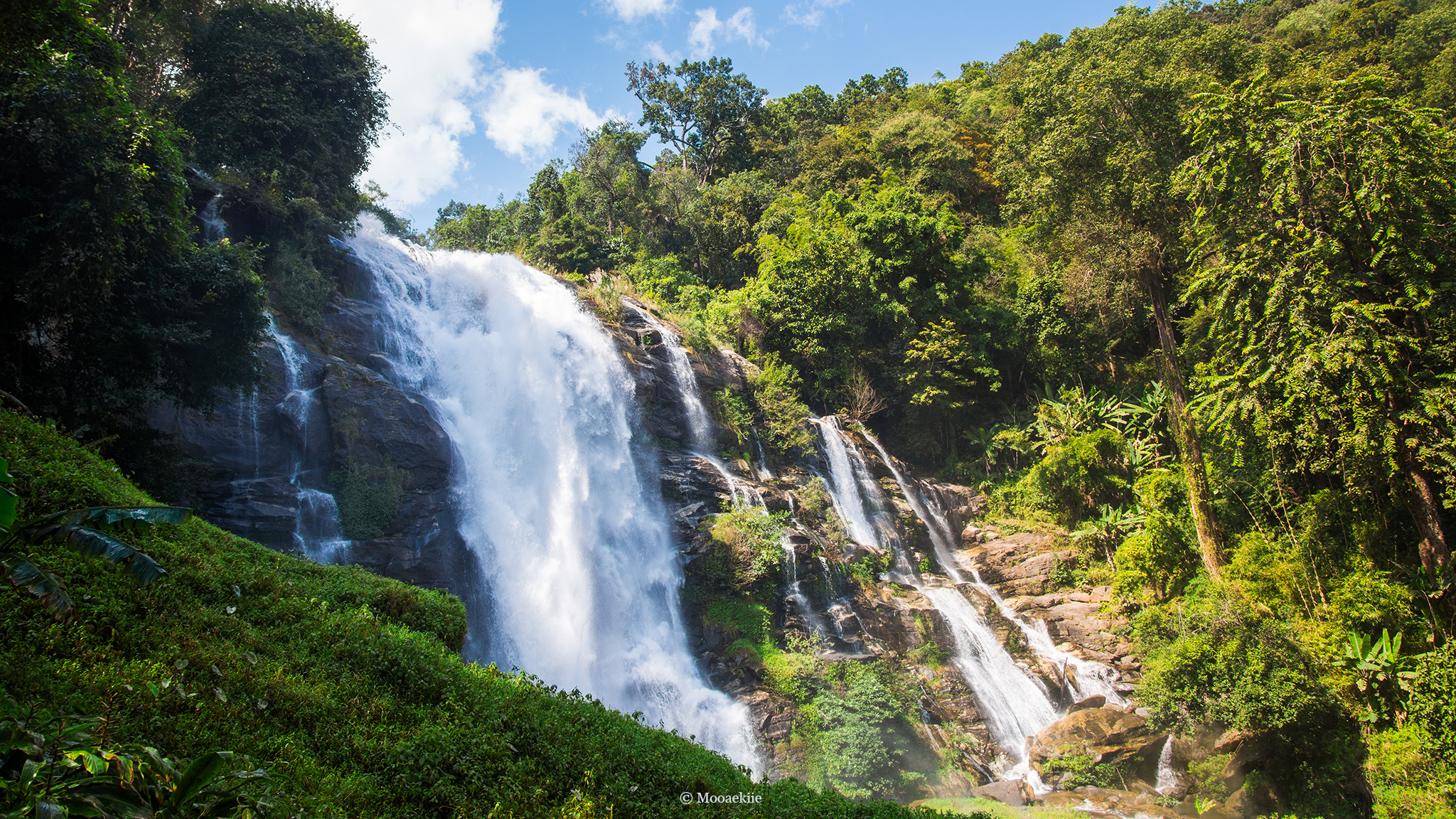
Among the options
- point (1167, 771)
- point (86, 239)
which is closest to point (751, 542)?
point (1167, 771)

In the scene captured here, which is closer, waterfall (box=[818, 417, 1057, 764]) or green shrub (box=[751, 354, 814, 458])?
waterfall (box=[818, 417, 1057, 764])

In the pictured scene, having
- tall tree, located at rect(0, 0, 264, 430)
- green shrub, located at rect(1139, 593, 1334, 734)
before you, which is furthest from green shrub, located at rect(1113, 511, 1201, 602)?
tall tree, located at rect(0, 0, 264, 430)

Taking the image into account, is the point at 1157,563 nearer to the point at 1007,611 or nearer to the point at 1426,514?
the point at 1007,611

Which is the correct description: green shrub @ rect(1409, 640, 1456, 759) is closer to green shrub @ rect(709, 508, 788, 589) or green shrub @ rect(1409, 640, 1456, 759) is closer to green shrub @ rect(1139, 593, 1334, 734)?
green shrub @ rect(1139, 593, 1334, 734)

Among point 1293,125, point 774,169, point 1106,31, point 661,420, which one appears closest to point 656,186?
point 774,169

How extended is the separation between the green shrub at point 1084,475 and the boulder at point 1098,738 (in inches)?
296

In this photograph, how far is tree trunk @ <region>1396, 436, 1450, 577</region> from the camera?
1091cm

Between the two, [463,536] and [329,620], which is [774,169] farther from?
[329,620]

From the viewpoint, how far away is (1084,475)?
1991cm

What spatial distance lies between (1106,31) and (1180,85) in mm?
6353

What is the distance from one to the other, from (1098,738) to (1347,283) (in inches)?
395

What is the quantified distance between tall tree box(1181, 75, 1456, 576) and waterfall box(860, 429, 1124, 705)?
6.67 metres

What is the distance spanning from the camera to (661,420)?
18.9 m

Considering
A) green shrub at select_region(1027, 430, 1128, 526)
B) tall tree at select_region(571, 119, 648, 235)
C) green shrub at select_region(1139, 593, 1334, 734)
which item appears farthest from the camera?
tall tree at select_region(571, 119, 648, 235)
